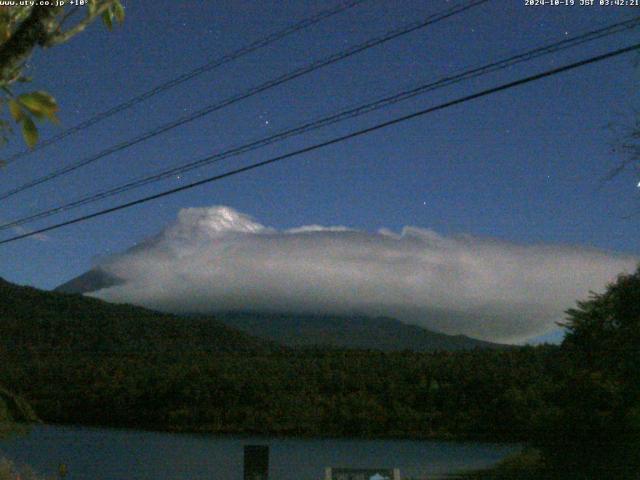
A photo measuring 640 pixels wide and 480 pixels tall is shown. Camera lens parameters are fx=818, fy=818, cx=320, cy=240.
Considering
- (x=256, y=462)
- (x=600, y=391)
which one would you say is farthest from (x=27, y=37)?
(x=600, y=391)

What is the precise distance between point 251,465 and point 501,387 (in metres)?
26.5

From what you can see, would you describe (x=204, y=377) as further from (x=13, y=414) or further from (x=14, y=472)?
(x=14, y=472)

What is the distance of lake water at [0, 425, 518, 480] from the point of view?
2764 cm

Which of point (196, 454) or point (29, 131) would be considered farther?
point (196, 454)

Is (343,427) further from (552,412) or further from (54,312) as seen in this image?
(552,412)

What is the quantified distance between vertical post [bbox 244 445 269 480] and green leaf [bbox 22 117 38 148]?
8391mm

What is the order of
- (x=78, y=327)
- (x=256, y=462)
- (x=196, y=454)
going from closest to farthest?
(x=256, y=462)
(x=196, y=454)
(x=78, y=327)

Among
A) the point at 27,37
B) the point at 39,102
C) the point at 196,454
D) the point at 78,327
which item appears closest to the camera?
the point at 39,102

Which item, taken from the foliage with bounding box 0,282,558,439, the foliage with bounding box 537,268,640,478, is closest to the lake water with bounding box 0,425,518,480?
the foliage with bounding box 0,282,558,439

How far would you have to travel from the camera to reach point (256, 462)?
11211 mm

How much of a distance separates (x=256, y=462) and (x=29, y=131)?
28.1 feet

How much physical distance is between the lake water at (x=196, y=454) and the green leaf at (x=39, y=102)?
2028 cm

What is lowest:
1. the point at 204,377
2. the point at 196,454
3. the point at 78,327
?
the point at 196,454

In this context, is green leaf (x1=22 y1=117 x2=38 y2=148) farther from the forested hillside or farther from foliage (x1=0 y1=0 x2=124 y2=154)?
the forested hillside
